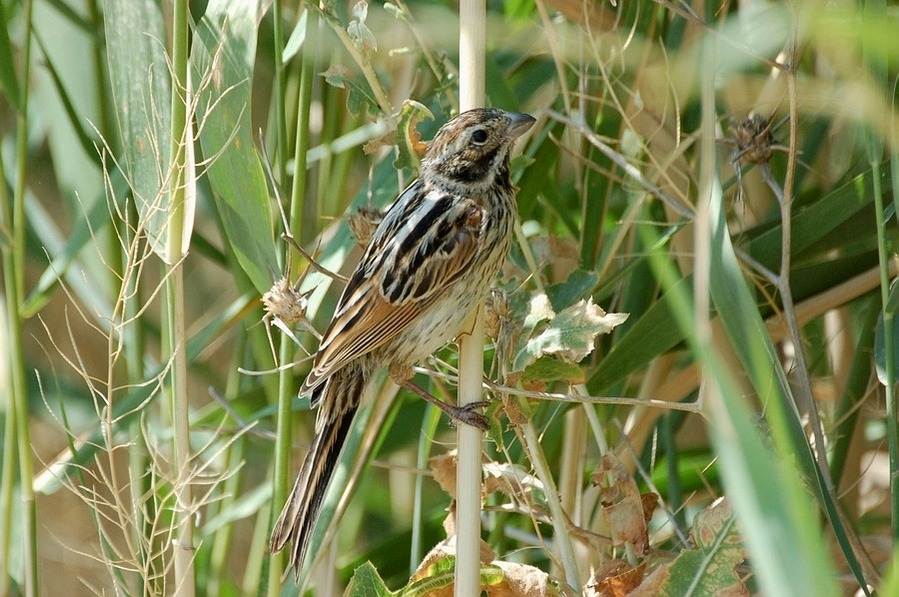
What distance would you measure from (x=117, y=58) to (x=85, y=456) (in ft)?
Answer: 2.67

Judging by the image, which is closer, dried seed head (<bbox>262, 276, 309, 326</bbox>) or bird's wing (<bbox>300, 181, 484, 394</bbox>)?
dried seed head (<bbox>262, 276, 309, 326</bbox>)

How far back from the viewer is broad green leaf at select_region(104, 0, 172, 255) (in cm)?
175

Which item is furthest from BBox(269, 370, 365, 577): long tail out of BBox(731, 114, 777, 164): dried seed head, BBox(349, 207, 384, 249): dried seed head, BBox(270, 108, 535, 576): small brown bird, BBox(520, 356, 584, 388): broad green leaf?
BBox(731, 114, 777, 164): dried seed head

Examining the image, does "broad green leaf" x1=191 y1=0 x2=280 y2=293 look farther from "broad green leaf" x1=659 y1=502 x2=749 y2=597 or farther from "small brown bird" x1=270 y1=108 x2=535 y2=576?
"broad green leaf" x1=659 y1=502 x2=749 y2=597

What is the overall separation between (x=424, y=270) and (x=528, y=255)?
0.31 meters

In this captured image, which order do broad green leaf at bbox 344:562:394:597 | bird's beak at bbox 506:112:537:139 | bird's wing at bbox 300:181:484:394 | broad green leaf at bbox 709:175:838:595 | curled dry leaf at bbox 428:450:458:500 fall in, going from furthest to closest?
bird's wing at bbox 300:181:484:394 → bird's beak at bbox 506:112:537:139 → curled dry leaf at bbox 428:450:458:500 → broad green leaf at bbox 344:562:394:597 → broad green leaf at bbox 709:175:838:595

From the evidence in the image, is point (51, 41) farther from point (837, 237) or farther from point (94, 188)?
point (837, 237)

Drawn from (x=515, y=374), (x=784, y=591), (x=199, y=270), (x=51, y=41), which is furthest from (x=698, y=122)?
(x=199, y=270)

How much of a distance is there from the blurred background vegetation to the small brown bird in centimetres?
7

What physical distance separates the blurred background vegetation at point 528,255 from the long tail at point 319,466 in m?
0.04

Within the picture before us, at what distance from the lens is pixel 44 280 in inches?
83.5

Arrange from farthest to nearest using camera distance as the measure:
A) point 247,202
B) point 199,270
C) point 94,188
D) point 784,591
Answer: point 199,270
point 94,188
point 247,202
point 784,591

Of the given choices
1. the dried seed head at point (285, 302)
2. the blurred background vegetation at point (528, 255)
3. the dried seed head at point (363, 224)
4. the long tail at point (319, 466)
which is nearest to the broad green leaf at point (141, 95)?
the blurred background vegetation at point (528, 255)

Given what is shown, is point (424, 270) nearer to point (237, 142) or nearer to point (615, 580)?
point (237, 142)
